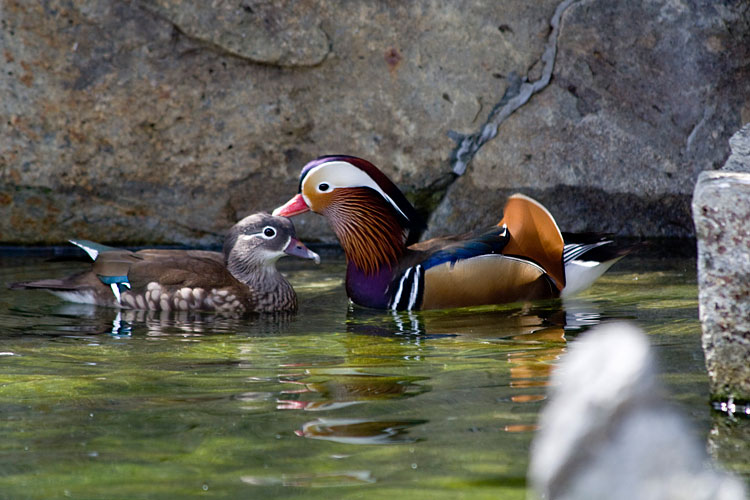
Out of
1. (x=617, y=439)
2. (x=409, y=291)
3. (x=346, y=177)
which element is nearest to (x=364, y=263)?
(x=409, y=291)

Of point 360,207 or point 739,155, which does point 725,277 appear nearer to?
point 739,155

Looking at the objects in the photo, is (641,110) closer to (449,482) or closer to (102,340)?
(102,340)

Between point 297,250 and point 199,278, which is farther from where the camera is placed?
point 297,250

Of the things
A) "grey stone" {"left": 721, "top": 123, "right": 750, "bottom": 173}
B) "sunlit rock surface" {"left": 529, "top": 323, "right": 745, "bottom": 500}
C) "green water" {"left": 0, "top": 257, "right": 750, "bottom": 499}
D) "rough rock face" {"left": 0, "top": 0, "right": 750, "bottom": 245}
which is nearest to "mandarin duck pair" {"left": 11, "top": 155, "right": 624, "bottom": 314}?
"green water" {"left": 0, "top": 257, "right": 750, "bottom": 499}

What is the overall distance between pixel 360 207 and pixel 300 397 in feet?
8.55

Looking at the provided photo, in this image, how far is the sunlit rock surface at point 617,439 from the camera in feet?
3.54

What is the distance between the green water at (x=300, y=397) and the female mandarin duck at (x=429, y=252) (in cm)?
15

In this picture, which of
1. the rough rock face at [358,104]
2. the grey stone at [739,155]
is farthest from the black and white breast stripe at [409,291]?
the grey stone at [739,155]

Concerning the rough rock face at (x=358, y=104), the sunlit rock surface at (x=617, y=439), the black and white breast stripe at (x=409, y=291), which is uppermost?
the rough rock face at (x=358, y=104)

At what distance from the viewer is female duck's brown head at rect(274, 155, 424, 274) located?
5.65 metres

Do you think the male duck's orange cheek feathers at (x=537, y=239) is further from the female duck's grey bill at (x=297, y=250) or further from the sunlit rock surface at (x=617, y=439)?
the sunlit rock surface at (x=617, y=439)

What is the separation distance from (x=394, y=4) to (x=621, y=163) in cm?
178

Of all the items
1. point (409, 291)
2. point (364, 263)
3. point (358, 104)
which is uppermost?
point (358, 104)

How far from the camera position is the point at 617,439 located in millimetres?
1104
